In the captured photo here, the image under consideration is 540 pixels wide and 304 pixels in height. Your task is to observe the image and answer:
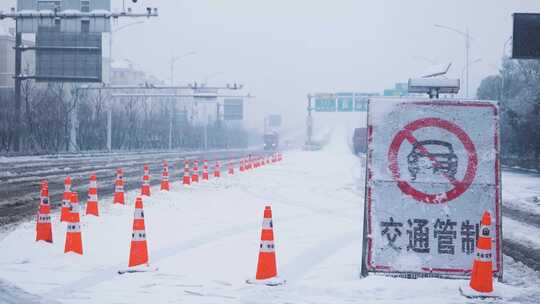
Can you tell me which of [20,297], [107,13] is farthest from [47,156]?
[20,297]

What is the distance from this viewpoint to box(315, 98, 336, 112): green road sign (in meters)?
91.4

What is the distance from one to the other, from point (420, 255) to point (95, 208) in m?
8.23

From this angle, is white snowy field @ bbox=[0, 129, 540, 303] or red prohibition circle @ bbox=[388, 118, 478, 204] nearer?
white snowy field @ bbox=[0, 129, 540, 303]

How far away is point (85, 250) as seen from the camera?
35.4ft

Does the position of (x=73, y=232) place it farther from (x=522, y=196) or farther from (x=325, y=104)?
(x=325, y=104)

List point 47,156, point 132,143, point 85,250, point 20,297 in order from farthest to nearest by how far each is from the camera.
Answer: point 132,143, point 47,156, point 85,250, point 20,297

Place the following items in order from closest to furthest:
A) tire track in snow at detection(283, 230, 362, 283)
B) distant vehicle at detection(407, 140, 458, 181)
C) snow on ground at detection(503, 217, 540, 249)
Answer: distant vehicle at detection(407, 140, 458, 181) < tire track in snow at detection(283, 230, 362, 283) < snow on ground at detection(503, 217, 540, 249)

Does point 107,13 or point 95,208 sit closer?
point 95,208

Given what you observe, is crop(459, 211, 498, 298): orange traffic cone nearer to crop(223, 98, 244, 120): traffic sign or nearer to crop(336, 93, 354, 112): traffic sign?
crop(336, 93, 354, 112): traffic sign

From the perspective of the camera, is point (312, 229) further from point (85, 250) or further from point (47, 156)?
point (47, 156)

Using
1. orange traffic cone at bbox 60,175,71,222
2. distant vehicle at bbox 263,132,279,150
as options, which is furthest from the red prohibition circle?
distant vehicle at bbox 263,132,279,150

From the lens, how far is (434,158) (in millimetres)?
8500

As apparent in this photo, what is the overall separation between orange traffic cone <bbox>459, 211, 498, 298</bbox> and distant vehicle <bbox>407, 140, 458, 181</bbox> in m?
0.80

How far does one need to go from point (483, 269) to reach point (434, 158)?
55.3 inches
